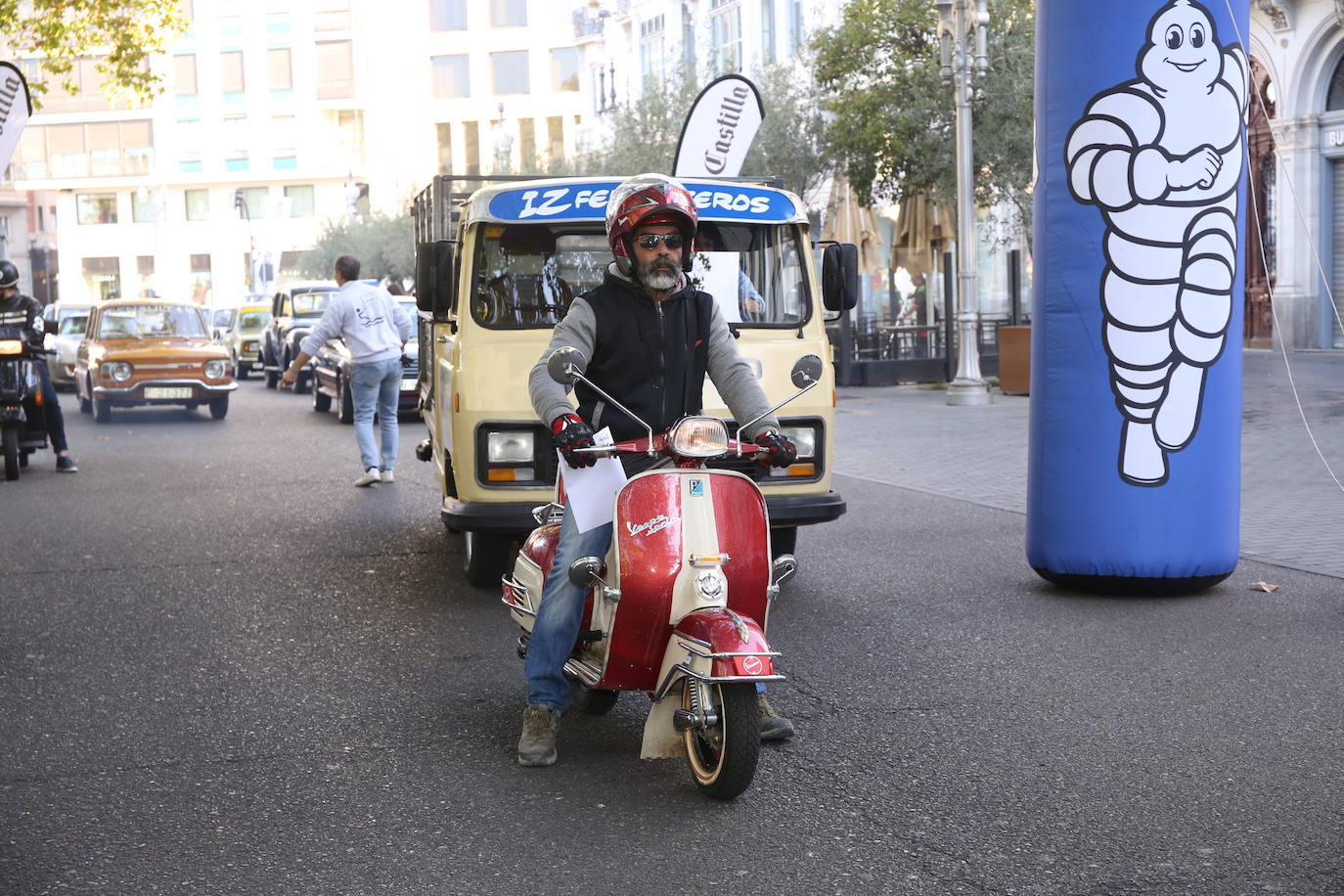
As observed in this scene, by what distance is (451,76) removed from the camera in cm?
8300

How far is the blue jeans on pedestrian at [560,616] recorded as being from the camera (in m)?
5.11

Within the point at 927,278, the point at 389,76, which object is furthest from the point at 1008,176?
the point at 389,76

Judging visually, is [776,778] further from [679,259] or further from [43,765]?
[43,765]

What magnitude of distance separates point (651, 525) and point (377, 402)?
8.87 metres

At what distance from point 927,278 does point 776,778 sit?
26542 mm

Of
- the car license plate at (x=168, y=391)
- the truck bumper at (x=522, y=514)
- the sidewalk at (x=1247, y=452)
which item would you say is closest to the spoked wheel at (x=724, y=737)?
the truck bumper at (x=522, y=514)

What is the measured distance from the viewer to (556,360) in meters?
4.76

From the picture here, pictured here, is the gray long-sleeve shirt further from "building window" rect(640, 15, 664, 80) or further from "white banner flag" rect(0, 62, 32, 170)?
"building window" rect(640, 15, 664, 80)

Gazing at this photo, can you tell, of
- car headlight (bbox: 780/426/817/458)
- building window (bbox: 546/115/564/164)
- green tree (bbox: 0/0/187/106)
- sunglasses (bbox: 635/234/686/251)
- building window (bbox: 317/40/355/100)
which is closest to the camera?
sunglasses (bbox: 635/234/686/251)

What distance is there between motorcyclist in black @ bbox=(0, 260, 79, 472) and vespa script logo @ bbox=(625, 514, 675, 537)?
1089 cm

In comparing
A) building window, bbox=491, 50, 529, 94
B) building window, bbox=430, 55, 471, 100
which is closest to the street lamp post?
building window, bbox=491, 50, 529, 94

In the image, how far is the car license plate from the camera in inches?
841

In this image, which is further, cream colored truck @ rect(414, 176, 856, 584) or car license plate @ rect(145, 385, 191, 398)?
car license plate @ rect(145, 385, 191, 398)

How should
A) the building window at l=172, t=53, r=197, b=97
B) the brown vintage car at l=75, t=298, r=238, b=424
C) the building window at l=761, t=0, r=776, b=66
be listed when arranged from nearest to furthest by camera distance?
the brown vintage car at l=75, t=298, r=238, b=424 → the building window at l=761, t=0, r=776, b=66 → the building window at l=172, t=53, r=197, b=97
